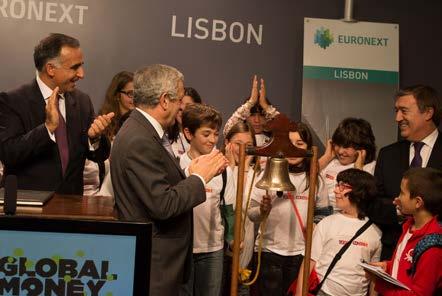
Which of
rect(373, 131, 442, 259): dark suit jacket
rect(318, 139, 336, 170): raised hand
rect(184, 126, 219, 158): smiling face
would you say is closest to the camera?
rect(184, 126, 219, 158): smiling face

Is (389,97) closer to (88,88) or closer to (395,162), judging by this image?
(395,162)

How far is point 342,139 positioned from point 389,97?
4.15ft

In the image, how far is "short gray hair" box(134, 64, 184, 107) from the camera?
3.12 m

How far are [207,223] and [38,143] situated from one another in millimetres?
1112

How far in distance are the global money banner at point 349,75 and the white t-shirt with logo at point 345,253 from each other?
188cm

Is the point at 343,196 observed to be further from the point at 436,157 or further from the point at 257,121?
the point at 257,121

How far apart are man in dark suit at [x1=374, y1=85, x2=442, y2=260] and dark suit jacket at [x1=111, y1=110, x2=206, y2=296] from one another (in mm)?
1585

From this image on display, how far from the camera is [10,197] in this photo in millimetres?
2164

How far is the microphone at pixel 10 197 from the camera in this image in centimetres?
216

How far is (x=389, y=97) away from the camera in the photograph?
20.2ft

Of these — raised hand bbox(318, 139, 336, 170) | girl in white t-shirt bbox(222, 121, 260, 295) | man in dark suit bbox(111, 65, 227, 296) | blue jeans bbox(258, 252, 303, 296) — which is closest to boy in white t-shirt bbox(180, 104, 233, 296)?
girl in white t-shirt bbox(222, 121, 260, 295)

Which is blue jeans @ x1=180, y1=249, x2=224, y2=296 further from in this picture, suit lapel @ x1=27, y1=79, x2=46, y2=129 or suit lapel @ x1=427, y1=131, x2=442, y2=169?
suit lapel @ x1=427, y1=131, x2=442, y2=169

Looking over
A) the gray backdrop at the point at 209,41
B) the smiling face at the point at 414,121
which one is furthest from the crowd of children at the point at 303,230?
the gray backdrop at the point at 209,41

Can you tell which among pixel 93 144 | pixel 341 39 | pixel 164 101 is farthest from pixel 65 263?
pixel 341 39
